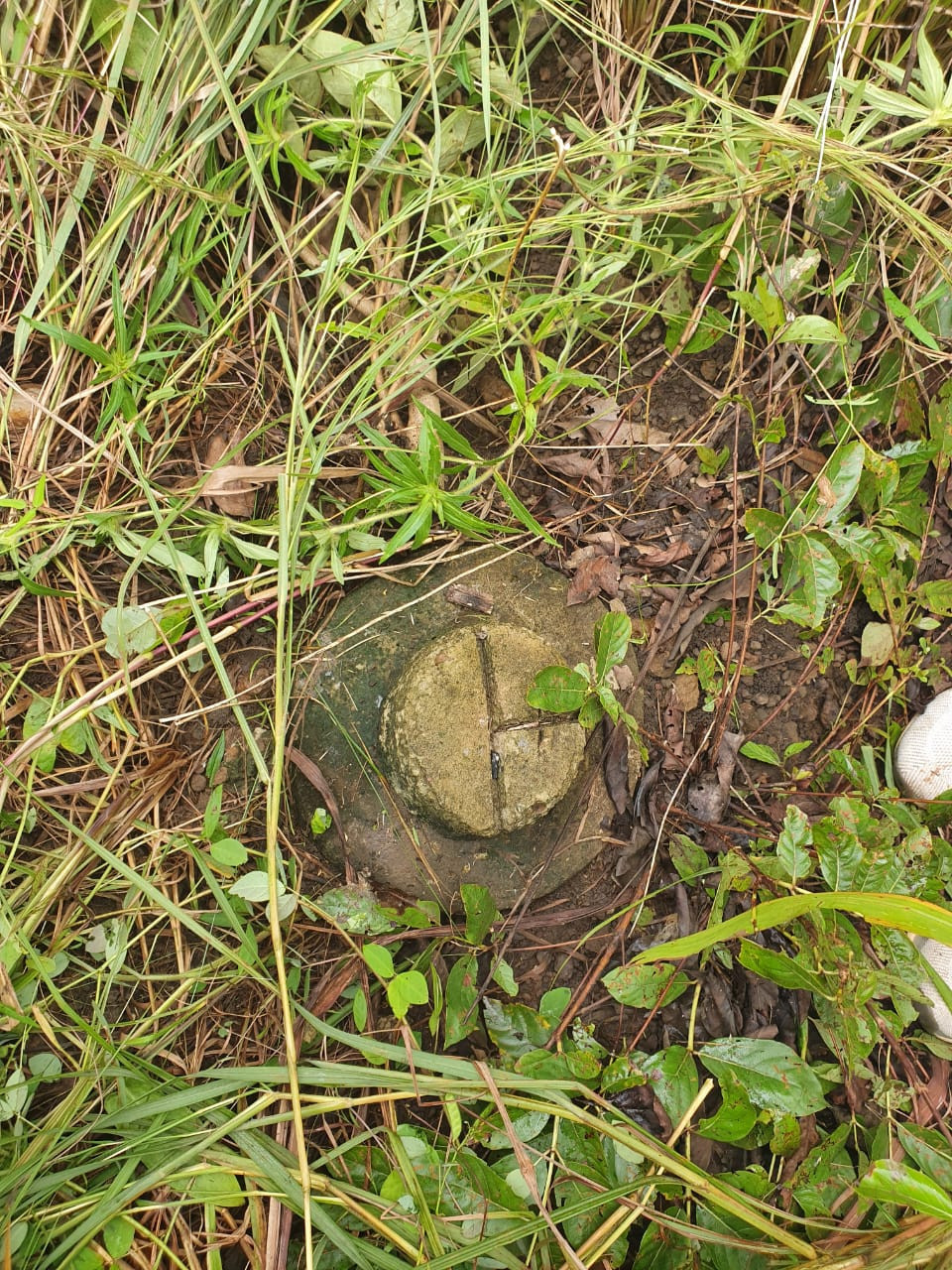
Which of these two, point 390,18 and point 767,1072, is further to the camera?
point 390,18

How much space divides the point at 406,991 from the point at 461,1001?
0.56 feet

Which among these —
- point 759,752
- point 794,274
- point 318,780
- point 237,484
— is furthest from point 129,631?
point 794,274

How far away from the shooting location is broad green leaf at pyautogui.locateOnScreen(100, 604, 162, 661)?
1.80 metres

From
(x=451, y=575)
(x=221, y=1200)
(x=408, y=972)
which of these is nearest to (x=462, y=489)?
(x=451, y=575)

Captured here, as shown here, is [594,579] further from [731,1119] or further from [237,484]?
[731,1119]

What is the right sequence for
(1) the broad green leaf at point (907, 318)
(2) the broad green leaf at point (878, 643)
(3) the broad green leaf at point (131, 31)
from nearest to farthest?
1. (3) the broad green leaf at point (131, 31)
2. (1) the broad green leaf at point (907, 318)
3. (2) the broad green leaf at point (878, 643)

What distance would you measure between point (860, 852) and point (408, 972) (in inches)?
35.4

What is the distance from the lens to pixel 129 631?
1.81 metres

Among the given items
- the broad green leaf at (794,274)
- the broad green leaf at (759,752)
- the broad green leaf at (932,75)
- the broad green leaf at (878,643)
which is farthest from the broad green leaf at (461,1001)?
the broad green leaf at (932,75)

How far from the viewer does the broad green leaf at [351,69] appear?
1816mm

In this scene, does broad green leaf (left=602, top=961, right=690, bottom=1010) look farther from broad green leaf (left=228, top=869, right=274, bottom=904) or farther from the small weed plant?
broad green leaf (left=228, top=869, right=274, bottom=904)

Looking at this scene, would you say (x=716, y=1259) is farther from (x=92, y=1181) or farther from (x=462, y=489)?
(x=462, y=489)

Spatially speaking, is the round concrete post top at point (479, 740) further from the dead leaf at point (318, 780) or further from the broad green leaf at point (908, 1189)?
the broad green leaf at point (908, 1189)

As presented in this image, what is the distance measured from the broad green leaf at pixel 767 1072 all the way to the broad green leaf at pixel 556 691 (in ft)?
2.46
